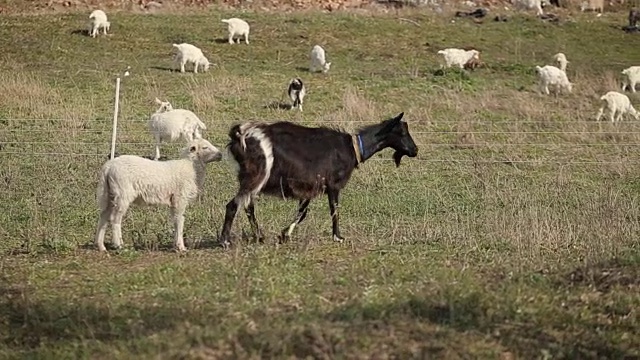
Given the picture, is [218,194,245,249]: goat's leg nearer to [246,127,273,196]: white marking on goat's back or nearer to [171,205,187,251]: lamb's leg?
[246,127,273,196]: white marking on goat's back

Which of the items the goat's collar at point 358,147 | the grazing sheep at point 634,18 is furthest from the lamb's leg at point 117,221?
the grazing sheep at point 634,18

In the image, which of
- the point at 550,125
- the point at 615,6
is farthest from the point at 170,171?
the point at 615,6

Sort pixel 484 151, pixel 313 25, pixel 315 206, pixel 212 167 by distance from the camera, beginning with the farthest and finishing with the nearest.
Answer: pixel 313 25
pixel 484 151
pixel 212 167
pixel 315 206

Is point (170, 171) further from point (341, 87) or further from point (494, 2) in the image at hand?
point (494, 2)

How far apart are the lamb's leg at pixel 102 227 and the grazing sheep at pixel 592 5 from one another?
32390mm

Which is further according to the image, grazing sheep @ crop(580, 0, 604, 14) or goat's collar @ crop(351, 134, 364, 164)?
grazing sheep @ crop(580, 0, 604, 14)

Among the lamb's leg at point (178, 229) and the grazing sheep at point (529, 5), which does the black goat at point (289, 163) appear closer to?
the lamb's leg at point (178, 229)

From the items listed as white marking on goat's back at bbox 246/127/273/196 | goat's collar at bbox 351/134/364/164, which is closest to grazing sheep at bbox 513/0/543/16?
goat's collar at bbox 351/134/364/164

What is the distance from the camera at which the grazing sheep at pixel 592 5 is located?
127 feet

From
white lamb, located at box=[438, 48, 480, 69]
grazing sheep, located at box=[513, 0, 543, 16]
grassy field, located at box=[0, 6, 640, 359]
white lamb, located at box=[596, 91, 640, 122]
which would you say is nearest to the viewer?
grassy field, located at box=[0, 6, 640, 359]

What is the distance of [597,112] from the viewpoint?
21156 millimetres

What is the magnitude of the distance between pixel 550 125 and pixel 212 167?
24.3 ft

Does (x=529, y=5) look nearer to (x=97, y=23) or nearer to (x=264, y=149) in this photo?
(x=97, y=23)

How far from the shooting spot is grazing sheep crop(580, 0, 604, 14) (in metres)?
38.7
